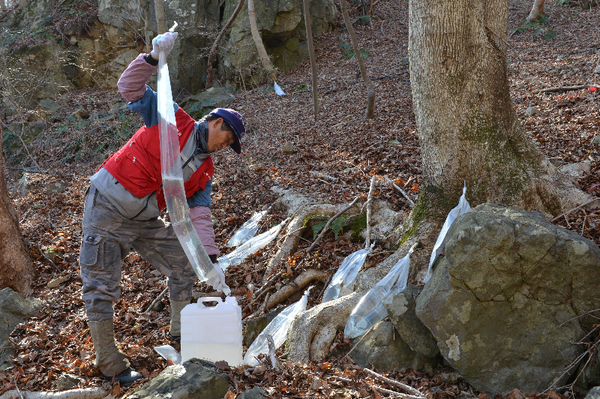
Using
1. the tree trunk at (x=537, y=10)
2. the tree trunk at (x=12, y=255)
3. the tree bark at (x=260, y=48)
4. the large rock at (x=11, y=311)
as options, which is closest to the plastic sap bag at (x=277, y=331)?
the large rock at (x=11, y=311)

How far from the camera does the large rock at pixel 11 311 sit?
12.6 feet

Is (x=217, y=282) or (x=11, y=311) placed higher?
(x=217, y=282)

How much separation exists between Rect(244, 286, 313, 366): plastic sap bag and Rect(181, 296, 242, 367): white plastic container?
0.71 ft

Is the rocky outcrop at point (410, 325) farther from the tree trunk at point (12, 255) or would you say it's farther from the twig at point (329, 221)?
the tree trunk at point (12, 255)

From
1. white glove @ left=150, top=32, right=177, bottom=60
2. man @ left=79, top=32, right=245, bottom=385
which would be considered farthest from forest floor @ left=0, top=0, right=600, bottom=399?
white glove @ left=150, top=32, right=177, bottom=60

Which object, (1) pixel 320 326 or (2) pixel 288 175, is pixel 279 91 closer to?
(2) pixel 288 175

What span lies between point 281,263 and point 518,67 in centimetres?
861

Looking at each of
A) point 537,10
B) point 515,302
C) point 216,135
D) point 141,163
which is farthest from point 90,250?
point 537,10

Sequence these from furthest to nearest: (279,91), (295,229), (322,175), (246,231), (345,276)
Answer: (279,91)
(322,175)
(246,231)
(295,229)
(345,276)

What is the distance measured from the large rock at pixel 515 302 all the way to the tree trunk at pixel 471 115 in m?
0.94

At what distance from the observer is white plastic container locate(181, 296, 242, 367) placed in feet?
10.2

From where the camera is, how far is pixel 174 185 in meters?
2.97

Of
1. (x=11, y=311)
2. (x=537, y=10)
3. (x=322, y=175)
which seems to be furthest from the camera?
(x=537, y=10)

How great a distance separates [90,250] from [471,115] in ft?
10.2
